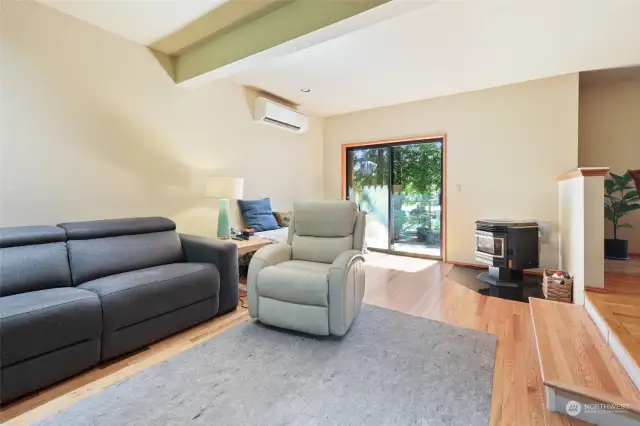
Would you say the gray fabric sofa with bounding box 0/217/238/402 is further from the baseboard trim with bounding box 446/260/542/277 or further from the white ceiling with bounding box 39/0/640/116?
the baseboard trim with bounding box 446/260/542/277

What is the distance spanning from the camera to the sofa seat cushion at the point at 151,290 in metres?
1.78

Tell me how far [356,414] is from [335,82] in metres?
3.56

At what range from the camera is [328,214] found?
8.50ft

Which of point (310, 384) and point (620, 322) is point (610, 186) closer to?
point (620, 322)

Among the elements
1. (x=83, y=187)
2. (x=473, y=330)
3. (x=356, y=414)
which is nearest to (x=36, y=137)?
(x=83, y=187)

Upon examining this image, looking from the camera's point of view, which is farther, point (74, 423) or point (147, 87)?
point (147, 87)

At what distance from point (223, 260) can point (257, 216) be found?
141cm

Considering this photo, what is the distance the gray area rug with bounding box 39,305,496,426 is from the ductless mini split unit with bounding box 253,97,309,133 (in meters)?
2.95

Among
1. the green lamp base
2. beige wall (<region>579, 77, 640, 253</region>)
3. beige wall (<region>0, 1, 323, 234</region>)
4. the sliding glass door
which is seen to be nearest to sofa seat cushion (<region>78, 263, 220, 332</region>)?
the green lamp base

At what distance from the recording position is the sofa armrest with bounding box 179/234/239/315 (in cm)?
246

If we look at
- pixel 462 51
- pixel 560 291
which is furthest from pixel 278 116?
pixel 560 291

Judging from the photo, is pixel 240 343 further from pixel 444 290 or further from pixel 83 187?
pixel 444 290

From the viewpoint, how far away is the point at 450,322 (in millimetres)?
2328

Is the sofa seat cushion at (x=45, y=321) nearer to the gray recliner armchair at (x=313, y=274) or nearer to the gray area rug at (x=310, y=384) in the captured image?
the gray area rug at (x=310, y=384)
